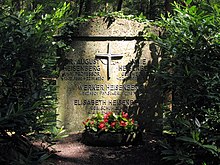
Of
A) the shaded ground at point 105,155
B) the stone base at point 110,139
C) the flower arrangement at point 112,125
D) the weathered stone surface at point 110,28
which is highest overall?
the weathered stone surface at point 110,28

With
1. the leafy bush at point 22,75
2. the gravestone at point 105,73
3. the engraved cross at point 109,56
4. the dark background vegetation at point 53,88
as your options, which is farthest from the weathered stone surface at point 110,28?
the leafy bush at point 22,75

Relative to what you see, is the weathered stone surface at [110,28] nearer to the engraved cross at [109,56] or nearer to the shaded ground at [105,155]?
the engraved cross at [109,56]

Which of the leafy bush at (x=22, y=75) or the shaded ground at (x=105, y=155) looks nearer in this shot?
the leafy bush at (x=22, y=75)

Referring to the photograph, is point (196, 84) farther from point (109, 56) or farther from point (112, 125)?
point (109, 56)

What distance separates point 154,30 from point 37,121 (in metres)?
3.62

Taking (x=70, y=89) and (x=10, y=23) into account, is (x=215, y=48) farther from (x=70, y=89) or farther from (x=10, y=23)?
(x=70, y=89)

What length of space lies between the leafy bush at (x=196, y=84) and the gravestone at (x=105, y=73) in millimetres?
1859

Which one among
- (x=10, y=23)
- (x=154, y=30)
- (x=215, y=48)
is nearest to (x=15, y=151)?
(x=10, y=23)

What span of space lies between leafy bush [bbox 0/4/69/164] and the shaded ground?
0.78 m

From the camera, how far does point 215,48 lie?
15.0ft

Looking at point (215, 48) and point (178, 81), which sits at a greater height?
point (215, 48)

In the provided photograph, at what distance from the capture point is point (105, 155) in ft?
17.6

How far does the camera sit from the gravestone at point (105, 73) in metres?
6.77

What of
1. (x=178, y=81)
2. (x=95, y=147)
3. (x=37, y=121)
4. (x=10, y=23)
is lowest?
(x=95, y=147)
